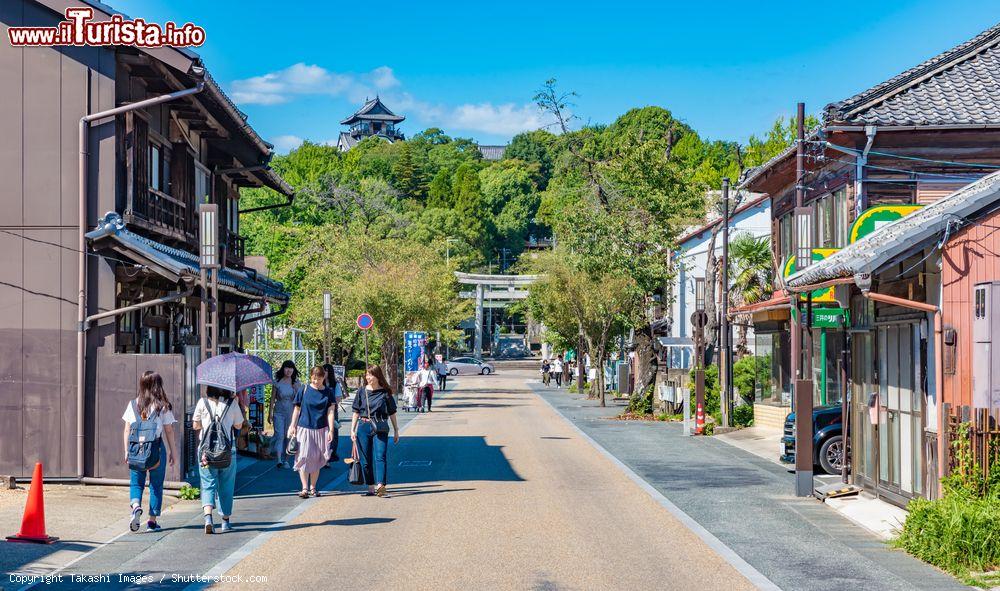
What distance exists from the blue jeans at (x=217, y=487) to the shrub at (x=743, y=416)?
19794 mm

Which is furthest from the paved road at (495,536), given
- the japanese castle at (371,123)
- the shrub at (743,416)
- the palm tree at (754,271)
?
the japanese castle at (371,123)

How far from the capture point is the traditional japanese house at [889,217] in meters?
13.5

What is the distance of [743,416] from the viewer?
30875mm

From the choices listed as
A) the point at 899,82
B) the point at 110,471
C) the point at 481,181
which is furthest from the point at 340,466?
the point at 481,181

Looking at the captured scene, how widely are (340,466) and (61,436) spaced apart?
18.4 feet

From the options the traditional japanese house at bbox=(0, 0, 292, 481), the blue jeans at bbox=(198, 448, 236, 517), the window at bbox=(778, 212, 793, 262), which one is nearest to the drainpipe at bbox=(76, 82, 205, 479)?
the traditional japanese house at bbox=(0, 0, 292, 481)

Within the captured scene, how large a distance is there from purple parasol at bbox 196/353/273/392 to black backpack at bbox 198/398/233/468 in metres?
0.79

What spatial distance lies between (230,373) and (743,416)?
20.2 m

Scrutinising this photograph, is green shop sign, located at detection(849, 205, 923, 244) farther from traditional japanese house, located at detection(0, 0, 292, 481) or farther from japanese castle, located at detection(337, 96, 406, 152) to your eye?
japanese castle, located at detection(337, 96, 406, 152)

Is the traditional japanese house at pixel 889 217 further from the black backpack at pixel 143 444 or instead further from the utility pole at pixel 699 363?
the black backpack at pixel 143 444

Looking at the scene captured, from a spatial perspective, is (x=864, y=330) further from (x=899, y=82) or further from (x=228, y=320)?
(x=228, y=320)

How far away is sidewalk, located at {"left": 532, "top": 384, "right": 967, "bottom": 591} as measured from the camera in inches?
393

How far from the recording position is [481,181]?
386 ft

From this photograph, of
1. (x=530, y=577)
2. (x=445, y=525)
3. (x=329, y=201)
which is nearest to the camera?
(x=530, y=577)
